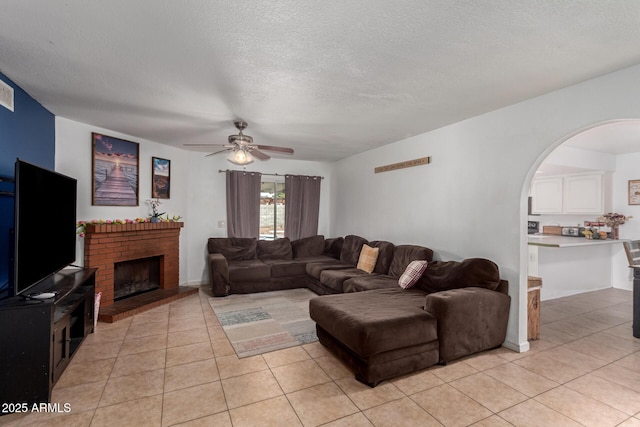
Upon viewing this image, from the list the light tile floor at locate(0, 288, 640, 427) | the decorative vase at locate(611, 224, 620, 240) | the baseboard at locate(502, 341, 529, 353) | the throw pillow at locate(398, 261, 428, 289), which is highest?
the decorative vase at locate(611, 224, 620, 240)

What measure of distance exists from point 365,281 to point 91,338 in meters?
3.13

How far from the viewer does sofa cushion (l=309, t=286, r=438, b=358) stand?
7.64 ft

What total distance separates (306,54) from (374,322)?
6.80 feet

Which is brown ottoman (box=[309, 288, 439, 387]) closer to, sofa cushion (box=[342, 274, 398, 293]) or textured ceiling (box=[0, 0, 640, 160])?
sofa cushion (box=[342, 274, 398, 293])

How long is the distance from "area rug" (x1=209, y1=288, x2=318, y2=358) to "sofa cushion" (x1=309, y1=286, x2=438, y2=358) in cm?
52

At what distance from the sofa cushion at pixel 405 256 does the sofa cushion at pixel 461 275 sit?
0.30 m

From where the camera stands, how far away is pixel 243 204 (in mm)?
5770

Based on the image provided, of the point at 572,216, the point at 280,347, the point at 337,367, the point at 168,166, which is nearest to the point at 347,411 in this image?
the point at 337,367

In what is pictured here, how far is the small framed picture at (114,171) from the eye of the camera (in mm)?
3986

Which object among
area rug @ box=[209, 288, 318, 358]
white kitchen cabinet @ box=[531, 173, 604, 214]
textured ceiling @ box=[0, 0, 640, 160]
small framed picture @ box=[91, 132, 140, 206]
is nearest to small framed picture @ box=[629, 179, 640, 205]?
white kitchen cabinet @ box=[531, 173, 604, 214]

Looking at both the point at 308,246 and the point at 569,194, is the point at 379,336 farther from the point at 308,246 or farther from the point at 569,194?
the point at 569,194

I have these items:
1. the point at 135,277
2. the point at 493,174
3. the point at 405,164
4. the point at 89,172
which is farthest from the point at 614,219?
the point at 89,172

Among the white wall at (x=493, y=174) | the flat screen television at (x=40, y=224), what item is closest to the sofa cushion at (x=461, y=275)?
the white wall at (x=493, y=174)

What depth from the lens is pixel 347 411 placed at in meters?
2.05
